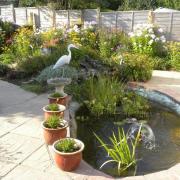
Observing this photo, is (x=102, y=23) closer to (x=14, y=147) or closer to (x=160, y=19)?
(x=160, y=19)

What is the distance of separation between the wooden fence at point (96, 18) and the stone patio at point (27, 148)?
5.16 metres

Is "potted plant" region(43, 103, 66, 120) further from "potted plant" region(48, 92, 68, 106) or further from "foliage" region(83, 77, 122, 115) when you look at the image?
"foliage" region(83, 77, 122, 115)

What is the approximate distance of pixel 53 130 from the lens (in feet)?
14.1

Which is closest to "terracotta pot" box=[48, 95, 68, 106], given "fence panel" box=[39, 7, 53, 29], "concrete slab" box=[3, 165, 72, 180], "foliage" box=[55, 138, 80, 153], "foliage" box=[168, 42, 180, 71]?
"foliage" box=[55, 138, 80, 153]

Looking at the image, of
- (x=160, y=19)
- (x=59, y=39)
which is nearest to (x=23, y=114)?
(x=59, y=39)

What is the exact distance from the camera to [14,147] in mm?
4355

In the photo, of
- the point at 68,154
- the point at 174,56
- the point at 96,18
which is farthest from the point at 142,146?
the point at 96,18

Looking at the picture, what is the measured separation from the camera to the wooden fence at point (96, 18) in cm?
1158

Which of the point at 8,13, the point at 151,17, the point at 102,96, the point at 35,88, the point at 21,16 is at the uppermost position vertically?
the point at 151,17

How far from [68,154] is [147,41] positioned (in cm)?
745

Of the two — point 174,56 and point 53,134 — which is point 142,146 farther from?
point 174,56

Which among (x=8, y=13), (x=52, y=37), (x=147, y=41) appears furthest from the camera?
(x=8, y=13)

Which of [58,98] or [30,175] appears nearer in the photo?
[30,175]

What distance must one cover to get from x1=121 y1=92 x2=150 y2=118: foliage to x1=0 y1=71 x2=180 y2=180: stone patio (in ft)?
2.90
